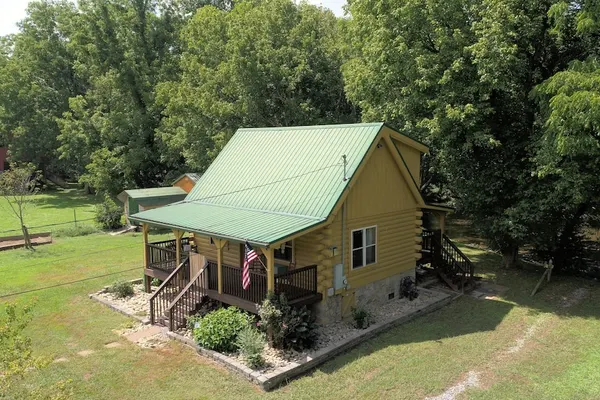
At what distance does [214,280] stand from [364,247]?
490 centimetres

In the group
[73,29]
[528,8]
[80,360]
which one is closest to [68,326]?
[80,360]

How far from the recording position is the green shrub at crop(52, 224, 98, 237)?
95.2 ft

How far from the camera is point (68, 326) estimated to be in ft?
46.0

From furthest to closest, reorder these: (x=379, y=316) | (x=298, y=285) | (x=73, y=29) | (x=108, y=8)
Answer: (x=73, y=29) < (x=108, y=8) < (x=379, y=316) < (x=298, y=285)

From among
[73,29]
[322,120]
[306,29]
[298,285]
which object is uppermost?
[73,29]

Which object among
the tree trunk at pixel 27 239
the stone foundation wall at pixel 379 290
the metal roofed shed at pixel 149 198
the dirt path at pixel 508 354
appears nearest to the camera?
the dirt path at pixel 508 354

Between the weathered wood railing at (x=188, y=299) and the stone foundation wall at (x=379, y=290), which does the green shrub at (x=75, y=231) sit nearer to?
the weathered wood railing at (x=188, y=299)

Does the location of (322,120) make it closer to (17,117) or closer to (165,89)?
(165,89)

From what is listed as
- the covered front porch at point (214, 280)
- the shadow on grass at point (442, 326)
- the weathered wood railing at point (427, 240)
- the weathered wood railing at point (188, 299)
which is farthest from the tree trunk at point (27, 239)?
the weathered wood railing at point (427, 240)

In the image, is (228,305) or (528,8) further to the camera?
(528,8)

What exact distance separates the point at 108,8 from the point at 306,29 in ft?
69.0

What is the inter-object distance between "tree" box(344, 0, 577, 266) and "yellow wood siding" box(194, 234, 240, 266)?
887 cm

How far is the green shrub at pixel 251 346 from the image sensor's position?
35.8 ft

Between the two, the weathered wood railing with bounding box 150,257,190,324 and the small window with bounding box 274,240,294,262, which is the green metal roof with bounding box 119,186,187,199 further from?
the small window with bounding box 274,240,294,262
